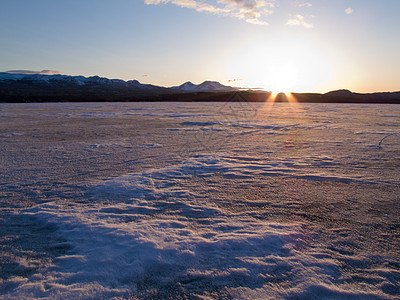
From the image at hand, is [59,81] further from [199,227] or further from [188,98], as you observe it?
[199,227]

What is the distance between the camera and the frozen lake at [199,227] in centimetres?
164

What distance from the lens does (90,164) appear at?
14.0 feet

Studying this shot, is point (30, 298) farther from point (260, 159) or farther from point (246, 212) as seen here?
point (260, 159)

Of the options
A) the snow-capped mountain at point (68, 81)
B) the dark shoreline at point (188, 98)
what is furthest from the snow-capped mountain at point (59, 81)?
the dark shoreline at point (188, 98)

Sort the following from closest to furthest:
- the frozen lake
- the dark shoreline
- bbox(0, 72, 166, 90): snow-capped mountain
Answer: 1. the frozen lake
2. the dark shoreline
3. bbox(0, 72, 166, 90): snow-capped mountain

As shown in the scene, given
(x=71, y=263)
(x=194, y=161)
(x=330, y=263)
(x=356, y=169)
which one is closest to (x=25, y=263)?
Result: (x=71, y=263)

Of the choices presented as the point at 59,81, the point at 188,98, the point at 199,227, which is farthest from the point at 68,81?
the point at 199,227

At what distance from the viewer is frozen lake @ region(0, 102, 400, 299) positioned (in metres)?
1.64

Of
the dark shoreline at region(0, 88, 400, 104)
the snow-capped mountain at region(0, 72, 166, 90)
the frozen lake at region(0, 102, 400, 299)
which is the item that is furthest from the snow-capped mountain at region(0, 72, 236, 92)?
the frozen lake at region(0, 102, 400, 299)

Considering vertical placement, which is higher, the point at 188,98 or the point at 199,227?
the point at 188,98

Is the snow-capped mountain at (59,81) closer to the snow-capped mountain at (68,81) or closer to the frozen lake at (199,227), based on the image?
the snow-capped mountain at (68,81)

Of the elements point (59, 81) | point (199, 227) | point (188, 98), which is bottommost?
point (199, 227)

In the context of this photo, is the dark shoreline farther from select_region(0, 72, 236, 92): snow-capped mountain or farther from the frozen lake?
select_region(0, 72, 236, 92): snow-capped mountain

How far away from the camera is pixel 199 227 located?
2.33m
